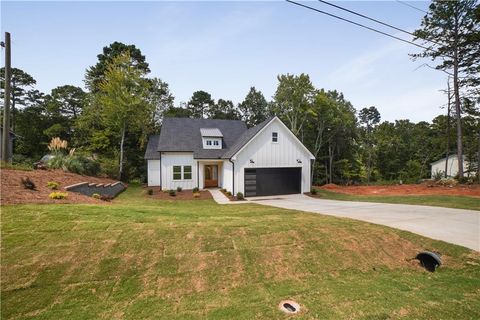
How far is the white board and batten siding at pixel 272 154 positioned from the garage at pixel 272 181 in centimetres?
37

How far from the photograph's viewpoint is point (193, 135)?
21188 mm

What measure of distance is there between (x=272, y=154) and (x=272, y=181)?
2.05 m

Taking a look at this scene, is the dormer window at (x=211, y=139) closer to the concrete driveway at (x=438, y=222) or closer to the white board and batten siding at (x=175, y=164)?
the white board and batten siding at (x=175, y=164)

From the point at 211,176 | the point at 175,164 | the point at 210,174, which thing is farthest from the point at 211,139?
the point at 175,164

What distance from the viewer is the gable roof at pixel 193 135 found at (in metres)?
19.4

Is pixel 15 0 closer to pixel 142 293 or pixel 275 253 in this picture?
pixel 142 293

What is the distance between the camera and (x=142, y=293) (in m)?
3.74

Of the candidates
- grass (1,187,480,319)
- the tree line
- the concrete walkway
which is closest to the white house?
the concrete walkway

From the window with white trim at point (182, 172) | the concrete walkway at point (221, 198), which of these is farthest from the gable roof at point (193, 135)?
the concrete walkway at point (221, 198)

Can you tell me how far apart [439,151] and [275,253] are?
45.3 meters

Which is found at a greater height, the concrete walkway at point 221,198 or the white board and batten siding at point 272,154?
the white board and batten siding at point 272,154

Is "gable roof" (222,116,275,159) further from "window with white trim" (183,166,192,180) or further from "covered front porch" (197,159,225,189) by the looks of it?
"window with white trim" (183,166,192,180)

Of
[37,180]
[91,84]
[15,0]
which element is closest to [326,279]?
[15,0]

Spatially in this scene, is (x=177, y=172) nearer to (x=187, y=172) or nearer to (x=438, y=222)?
(x=187, y=172)
